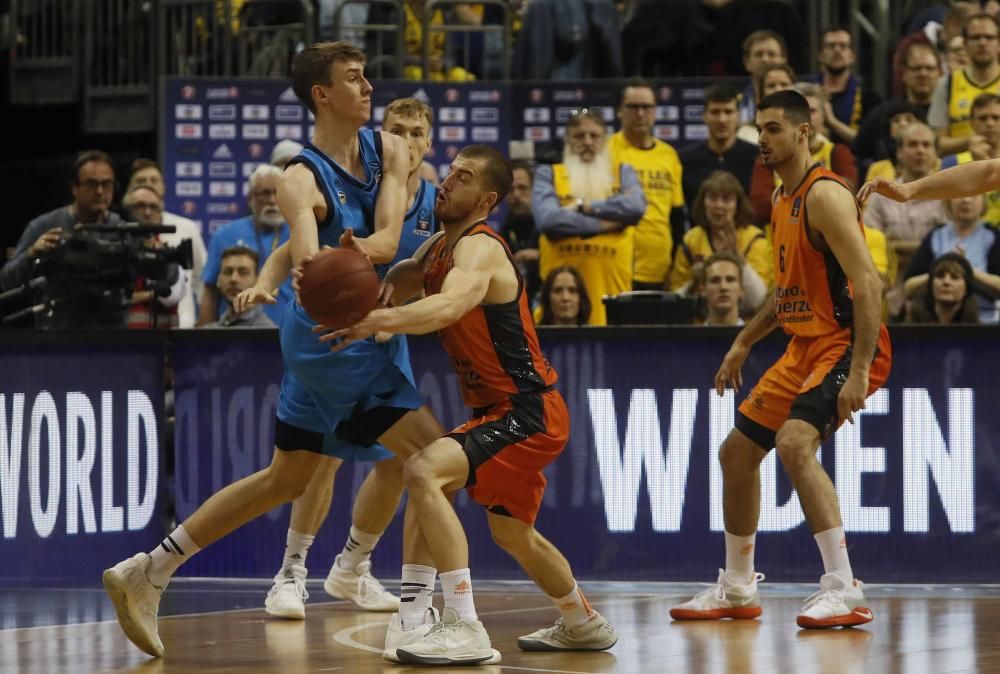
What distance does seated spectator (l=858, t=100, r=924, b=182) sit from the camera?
11.8 metres

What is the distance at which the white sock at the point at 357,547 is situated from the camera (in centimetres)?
855

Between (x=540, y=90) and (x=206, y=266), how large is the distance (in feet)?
10.7

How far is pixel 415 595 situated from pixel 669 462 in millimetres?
2993

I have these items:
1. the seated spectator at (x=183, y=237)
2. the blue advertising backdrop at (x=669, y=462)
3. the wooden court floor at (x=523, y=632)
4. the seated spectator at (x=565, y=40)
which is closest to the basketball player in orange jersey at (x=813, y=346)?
the wooden court floor at (x=523, y=632)

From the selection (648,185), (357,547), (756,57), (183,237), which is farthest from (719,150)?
(357,547)

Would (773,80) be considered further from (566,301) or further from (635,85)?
(566,301)

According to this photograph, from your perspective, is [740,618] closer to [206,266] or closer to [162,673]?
[162,673]

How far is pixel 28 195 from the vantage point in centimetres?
1784

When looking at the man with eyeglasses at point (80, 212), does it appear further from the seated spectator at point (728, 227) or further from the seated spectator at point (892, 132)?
the seated spectator at point (892, 132)

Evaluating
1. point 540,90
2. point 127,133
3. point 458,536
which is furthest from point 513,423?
point 127,133

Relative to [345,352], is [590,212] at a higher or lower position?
higher

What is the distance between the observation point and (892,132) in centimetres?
1228

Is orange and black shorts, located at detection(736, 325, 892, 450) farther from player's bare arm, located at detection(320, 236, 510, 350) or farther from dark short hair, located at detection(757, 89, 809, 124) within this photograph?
player's bare arm, located at detection(320, 236, 510, 350)

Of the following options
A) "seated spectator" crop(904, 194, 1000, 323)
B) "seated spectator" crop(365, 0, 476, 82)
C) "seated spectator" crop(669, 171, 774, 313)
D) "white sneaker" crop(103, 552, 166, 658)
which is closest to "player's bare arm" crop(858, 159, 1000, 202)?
"white sneaker" crop(103, 552, 166, 658)
